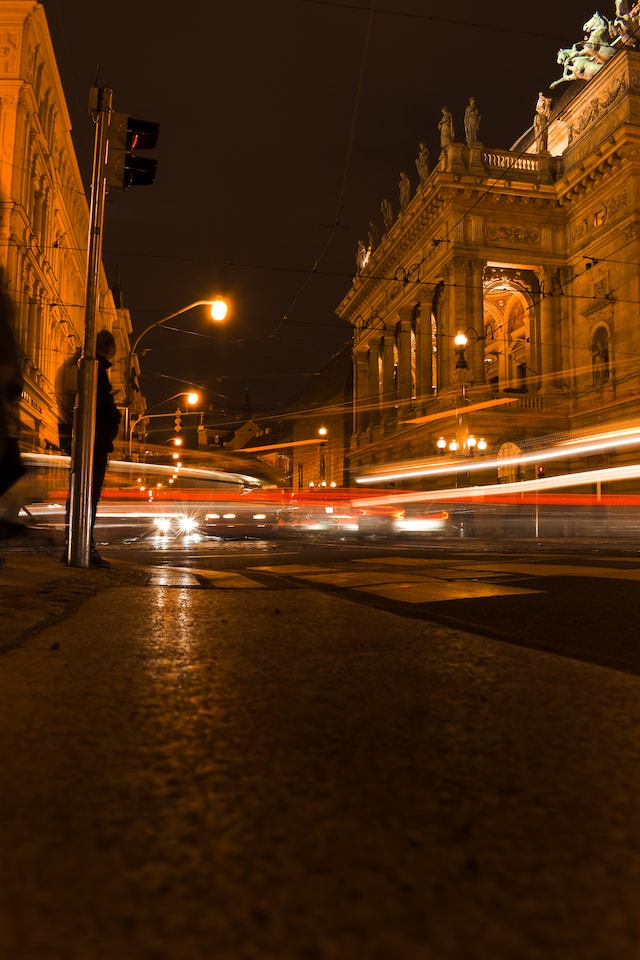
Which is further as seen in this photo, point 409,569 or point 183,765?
point 409,569

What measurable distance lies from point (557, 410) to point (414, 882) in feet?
130

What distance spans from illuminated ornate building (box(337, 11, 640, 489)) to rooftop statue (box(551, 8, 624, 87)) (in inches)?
3.8

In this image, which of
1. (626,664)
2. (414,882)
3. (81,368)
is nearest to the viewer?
(414,882)

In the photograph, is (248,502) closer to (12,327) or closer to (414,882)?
(12,327)

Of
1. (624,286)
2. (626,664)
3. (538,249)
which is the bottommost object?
(626,664)

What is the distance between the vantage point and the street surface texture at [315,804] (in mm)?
984

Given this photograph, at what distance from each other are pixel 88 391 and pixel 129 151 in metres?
3.01

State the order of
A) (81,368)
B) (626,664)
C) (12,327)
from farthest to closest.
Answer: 1. (81,368)
2. (12,327)
3. (626,664)

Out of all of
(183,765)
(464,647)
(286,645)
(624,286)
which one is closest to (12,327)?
(286,645)

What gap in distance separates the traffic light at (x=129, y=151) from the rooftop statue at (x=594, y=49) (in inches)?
1445

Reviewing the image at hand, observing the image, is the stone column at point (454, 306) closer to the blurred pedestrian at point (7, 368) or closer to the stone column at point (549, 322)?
the stone column at point (549, 322)

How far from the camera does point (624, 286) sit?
3441cm

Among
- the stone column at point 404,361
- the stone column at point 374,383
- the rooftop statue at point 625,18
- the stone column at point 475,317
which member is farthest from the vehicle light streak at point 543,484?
the stone column at point 374,383

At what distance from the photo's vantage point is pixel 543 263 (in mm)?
40406
